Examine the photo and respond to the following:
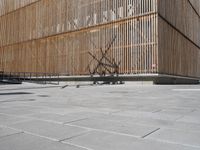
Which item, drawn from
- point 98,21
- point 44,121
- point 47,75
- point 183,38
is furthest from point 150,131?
point 183,38

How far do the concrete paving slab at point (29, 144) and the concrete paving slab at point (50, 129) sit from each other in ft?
0.68

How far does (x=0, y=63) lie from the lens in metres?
42.0

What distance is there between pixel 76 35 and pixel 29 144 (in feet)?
92.8

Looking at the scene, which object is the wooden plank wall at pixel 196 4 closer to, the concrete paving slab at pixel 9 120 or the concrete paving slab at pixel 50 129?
the concrete paving slab at pixel 9 120

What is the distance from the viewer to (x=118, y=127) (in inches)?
154

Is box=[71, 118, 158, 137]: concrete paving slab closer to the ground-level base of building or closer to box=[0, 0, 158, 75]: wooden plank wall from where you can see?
the ground-level base of building

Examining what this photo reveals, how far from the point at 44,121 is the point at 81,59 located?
25.2 metres

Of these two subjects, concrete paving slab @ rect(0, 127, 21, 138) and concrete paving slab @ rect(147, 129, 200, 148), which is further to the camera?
concrete paving slab @ rect(0, 127, 21, 138)

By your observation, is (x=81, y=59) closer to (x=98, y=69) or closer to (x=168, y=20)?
(x=98, y=69)

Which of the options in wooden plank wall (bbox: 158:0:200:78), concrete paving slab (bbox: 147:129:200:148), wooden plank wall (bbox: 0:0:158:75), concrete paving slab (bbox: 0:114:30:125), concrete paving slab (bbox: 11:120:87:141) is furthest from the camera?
wooden plank wall (bbox: 158:0:200:78)

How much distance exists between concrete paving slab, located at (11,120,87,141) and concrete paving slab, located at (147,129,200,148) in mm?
1094

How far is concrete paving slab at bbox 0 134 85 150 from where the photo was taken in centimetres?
283

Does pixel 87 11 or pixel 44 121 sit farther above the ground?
pixel 87 11

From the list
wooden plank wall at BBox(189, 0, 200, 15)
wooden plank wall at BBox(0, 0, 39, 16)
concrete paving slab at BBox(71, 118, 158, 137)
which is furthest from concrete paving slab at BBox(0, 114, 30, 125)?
wooden plank wall at BBox(189, 0, 200, 15)
